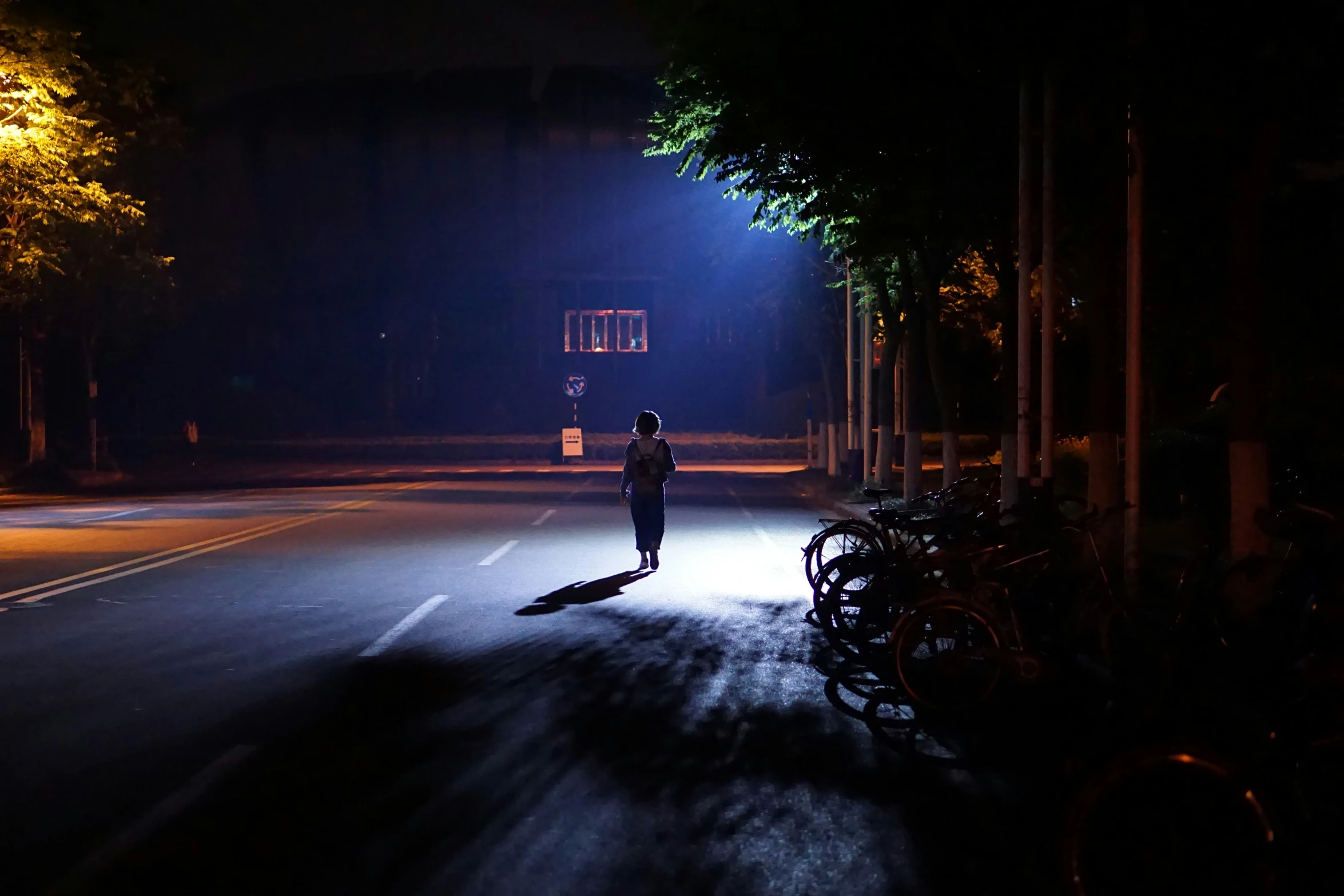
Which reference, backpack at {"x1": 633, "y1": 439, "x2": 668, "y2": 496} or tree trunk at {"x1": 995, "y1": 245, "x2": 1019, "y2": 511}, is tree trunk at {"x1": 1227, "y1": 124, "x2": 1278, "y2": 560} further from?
backpack at {"x1": 633, "y1": 439, "x2": 668, "y2": 496}

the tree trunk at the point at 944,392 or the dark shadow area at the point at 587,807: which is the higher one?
the tree trunk at the point at 944,392

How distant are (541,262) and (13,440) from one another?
23.2 m

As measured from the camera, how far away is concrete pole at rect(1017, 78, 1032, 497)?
14.3m

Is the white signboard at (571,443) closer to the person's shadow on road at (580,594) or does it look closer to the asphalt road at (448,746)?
the asphalt road at (448,746)

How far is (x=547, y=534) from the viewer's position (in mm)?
19344

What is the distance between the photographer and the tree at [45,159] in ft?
85.5

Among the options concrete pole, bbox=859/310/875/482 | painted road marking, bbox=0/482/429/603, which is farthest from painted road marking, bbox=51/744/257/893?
concrete pole, bbox=859/310/875/482

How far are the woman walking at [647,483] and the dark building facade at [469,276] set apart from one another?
43443mm

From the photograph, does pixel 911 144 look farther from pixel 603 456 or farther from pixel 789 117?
pixel 603 456

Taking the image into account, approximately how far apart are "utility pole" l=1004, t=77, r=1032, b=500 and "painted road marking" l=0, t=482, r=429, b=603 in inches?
390

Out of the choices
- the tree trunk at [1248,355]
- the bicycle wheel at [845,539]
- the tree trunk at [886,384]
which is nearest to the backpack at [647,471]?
the bicycle wheel at [845,539]

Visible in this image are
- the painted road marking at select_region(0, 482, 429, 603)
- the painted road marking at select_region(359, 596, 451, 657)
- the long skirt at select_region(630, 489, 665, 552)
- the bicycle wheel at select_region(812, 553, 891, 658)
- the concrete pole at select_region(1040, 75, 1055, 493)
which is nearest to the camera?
the bicycle wheel at select_region(812, 553, 891, 658)

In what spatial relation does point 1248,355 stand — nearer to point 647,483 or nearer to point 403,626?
point 647,483

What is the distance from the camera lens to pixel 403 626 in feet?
35.3
